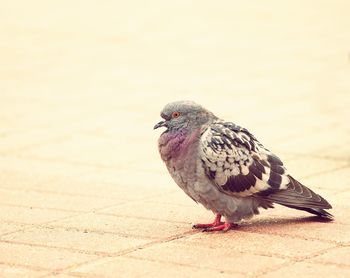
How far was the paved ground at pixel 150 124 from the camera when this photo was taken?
4.83m

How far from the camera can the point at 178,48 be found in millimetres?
12016

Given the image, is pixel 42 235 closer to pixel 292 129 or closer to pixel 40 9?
pixel 292 129

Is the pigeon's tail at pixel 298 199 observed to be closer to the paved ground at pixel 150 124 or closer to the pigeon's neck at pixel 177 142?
the paved ground at pixel 150 124

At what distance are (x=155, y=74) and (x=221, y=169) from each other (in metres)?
5.40

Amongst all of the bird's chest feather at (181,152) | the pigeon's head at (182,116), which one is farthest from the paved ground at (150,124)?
the pigeon's head at (182,116)

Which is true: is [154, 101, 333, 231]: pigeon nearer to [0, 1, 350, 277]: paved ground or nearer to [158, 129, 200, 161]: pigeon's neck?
[158, 129, 200, 161]: pigeon's neck

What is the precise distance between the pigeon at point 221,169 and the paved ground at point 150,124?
13 cm

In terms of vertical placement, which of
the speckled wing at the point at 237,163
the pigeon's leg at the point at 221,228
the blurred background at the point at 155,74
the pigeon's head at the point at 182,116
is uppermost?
the blurred background at the point at 155,74

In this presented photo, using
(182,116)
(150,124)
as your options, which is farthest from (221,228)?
(150,124)

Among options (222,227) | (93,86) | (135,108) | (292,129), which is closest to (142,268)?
(222,227)

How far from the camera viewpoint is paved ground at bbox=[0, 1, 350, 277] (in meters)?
4.83

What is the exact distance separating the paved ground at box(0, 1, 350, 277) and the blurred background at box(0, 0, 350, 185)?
0.08ft

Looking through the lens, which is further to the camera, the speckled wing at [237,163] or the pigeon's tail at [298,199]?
the pigeon's tail at [298,199]

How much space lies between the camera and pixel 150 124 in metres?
8.23
